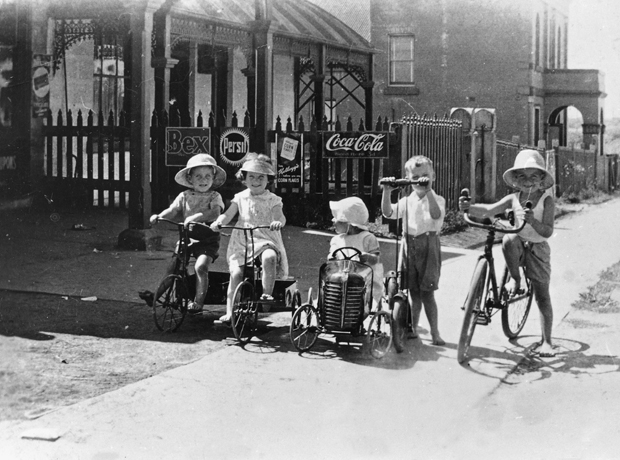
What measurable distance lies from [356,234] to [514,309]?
1391 millimetres

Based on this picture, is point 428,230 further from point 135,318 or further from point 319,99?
point 319,99

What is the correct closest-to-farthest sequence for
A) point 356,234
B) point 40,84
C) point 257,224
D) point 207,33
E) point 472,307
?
point 472,307, point 356,234, point 257,224, point 40,84, point 207,33

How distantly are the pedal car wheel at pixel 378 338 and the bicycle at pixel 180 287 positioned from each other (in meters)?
1.47

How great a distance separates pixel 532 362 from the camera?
608 cm

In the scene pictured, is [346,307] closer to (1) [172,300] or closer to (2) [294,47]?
(1) [172,300]

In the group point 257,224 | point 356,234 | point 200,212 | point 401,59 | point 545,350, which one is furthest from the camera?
point 401,59

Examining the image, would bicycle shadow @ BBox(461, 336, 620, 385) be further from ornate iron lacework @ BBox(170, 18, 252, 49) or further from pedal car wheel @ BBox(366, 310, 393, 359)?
ornate iron lacework @ BBox(170, 18, 252, 49)

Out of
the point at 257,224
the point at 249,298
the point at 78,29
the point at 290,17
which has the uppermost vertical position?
the point at 290,17

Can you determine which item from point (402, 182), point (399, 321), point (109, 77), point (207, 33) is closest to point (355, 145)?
point (207, 33)

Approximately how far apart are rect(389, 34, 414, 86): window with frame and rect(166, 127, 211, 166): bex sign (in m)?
16.8

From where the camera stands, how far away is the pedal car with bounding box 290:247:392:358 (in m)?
6.19

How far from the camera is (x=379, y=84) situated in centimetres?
2884

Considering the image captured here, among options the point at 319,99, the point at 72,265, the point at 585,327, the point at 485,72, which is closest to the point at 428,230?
the point at 585,327

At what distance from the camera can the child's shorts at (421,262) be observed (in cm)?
651
